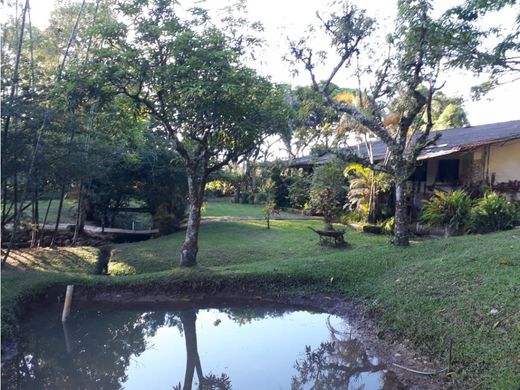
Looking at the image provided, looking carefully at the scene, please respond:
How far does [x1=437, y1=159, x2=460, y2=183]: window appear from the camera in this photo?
17.0m

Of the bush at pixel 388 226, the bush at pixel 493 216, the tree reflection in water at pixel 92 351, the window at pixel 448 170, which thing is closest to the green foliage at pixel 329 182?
the bush at pixel 388 226

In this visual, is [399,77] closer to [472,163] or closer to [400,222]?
[400,222]

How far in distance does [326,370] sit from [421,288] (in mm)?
2186

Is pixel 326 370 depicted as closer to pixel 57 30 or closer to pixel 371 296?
pixel 371 296

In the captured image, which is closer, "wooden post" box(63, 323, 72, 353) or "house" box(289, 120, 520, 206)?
"wooden post" box(63, 323, 72, 353)

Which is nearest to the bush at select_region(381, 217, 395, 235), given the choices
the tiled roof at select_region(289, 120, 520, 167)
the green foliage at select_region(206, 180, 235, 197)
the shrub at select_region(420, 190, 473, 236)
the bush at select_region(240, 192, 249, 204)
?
the shrub at select_region(420, 190, 473, 236)

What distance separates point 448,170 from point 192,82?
11.7m

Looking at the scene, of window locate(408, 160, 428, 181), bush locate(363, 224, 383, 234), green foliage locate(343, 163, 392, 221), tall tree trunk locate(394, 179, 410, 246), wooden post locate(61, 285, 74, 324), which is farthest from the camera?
window locate(408, 160, 428, 181)

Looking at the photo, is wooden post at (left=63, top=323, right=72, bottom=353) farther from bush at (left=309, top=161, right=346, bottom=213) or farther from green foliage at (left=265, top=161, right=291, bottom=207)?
green foliage at (left=265, top=161, right=291, bottom=207)

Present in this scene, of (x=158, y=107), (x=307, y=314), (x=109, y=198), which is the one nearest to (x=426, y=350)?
(x=307, y=314)

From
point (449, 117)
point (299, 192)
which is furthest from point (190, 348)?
point (449, 117)

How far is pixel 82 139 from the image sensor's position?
12547 mm

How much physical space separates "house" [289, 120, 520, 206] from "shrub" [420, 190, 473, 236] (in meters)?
1.71

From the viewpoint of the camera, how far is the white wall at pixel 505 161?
582 inches
